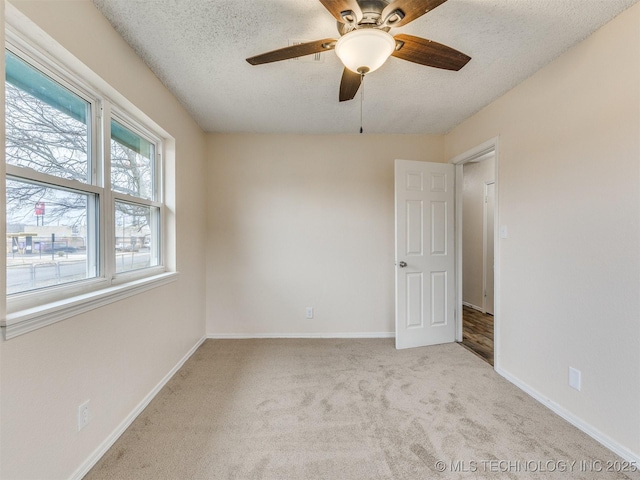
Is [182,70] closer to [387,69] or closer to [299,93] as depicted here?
[299,93]

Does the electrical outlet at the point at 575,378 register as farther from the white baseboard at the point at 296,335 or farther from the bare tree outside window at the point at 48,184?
the bare tree outside window at the point at 48,184

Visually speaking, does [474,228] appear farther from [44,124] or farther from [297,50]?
[44,124]

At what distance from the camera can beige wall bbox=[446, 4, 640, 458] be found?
145 cm

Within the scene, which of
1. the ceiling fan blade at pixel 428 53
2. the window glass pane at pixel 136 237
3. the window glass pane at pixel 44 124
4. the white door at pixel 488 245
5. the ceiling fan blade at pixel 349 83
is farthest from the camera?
the white door at pixel 488 245

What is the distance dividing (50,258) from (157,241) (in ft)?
3.24

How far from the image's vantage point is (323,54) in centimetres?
179

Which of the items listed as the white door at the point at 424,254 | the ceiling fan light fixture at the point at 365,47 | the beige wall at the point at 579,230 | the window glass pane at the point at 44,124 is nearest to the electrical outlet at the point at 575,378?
the beige wall at the point at 579,230

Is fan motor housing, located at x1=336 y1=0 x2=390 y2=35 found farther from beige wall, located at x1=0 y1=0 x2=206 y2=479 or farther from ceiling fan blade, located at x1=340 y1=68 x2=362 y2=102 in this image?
beige wall, located at x1=0 y1=0 x2=206 y2=479

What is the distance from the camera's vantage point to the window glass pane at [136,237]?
1.81m

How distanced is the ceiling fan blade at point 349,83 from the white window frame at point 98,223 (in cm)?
141

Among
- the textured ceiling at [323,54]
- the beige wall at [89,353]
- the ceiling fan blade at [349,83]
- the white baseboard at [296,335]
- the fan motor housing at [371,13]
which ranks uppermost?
the textured ceiling at [323,54]

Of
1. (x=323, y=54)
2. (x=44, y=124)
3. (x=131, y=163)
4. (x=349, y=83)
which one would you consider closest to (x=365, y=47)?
(x=349, y=83)

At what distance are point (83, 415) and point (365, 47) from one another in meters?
2.22

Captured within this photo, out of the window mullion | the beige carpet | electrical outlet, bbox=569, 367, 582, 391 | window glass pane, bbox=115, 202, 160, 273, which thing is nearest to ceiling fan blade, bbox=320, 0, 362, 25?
the window mullion
